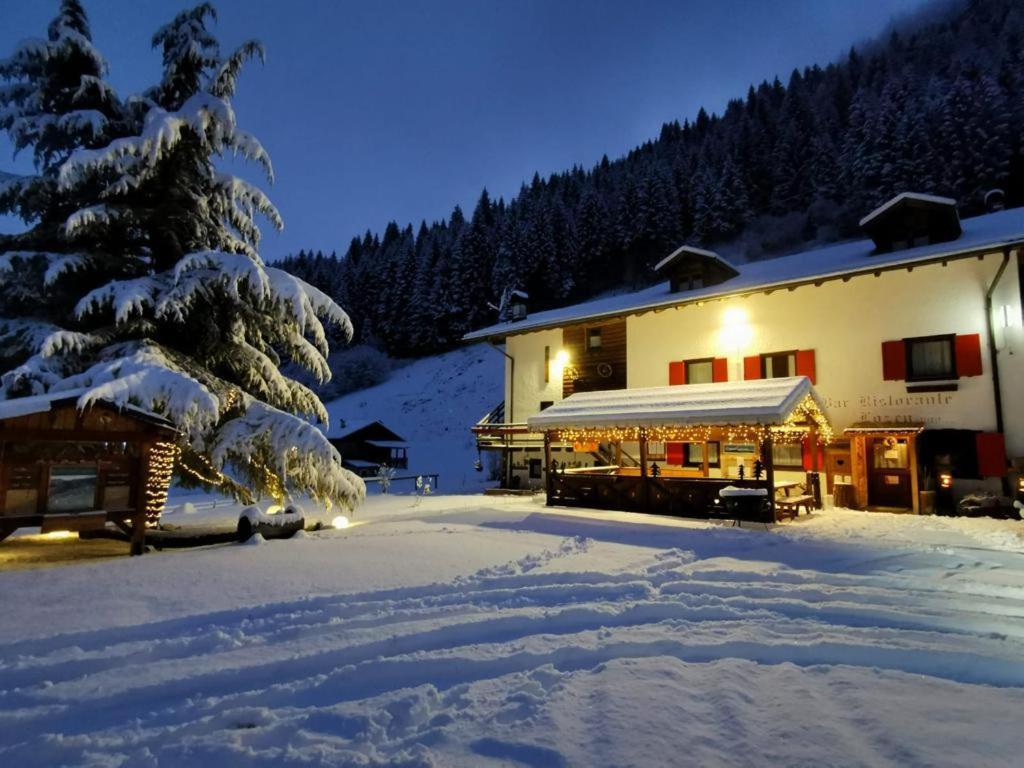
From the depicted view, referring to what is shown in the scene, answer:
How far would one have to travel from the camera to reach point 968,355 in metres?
14.2

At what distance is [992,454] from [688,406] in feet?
23.9

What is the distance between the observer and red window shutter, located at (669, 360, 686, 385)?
64.4ft

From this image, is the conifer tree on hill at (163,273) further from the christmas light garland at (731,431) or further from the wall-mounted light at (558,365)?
the wall-mounted light at (558,365)

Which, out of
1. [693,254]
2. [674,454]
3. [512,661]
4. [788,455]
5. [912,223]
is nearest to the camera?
[512,661]

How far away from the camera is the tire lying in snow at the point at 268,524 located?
31.6ft

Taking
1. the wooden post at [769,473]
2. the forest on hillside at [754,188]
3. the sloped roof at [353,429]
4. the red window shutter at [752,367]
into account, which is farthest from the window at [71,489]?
the forest on hillside at [754,188]

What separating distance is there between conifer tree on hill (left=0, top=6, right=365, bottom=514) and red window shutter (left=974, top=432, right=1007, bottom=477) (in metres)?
14.8

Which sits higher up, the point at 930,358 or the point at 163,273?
the point at 163,273

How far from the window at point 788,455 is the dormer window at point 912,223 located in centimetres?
659

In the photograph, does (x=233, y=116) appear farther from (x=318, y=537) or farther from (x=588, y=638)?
(x=588, y=638)

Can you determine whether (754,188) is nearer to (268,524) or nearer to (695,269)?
(695,269)

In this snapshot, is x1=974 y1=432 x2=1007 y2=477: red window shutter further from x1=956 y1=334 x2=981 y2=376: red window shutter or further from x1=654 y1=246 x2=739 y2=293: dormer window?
x1=654 y1=246 x2=739 y2=293: dormer window

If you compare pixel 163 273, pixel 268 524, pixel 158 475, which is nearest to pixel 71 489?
pixel 158 475

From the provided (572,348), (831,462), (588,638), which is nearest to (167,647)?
(588,638)
